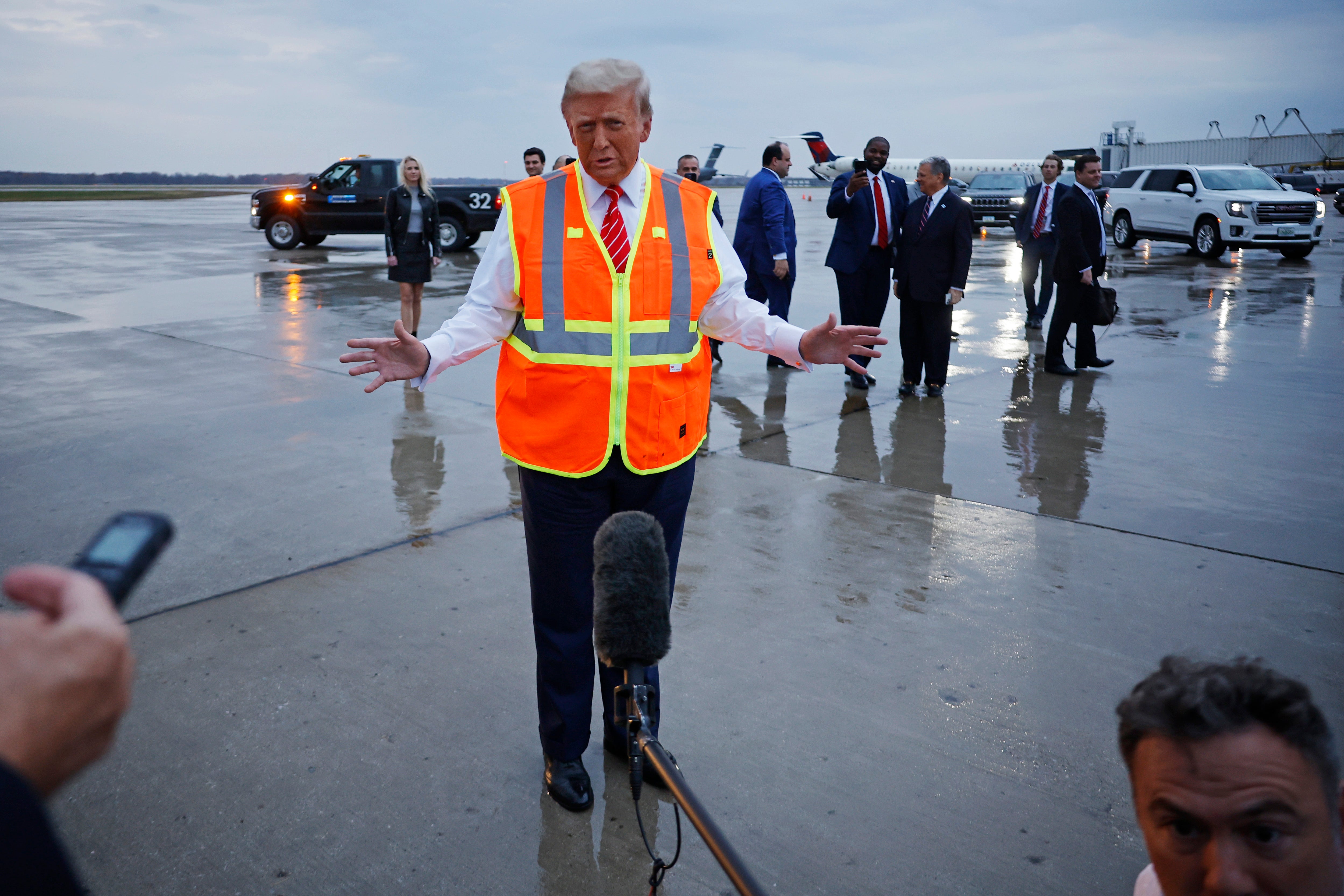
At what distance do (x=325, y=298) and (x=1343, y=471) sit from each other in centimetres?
1182

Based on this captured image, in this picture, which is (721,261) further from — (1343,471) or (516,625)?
(1343,471)

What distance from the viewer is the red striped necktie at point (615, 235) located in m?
2.68

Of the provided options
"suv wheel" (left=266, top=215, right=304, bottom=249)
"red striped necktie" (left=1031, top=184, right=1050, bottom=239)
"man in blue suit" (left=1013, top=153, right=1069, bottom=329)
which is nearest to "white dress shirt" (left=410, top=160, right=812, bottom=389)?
"man in blue suit" (left=1013, top=153, right=1069, bottom=329)

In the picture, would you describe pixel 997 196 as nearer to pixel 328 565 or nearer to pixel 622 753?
pixel 328 565

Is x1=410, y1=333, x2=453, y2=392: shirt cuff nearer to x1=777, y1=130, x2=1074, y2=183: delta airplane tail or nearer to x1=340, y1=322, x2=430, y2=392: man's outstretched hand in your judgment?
x1=340, y1=322, x2=430, y2=392: man's outstretched hand

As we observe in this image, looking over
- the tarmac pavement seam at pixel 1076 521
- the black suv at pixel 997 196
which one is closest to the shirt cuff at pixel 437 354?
the tarmac pavement seam at pixel 1076 521

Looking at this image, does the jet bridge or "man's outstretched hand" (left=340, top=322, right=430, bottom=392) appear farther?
the jet bridge

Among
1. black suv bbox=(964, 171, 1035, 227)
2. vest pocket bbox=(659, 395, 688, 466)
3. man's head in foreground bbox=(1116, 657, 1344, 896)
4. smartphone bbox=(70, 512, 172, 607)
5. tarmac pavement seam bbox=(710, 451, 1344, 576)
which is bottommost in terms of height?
tarmac pavement seam bbox=(710, 451, 1344, 576)

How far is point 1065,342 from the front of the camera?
9.66 m

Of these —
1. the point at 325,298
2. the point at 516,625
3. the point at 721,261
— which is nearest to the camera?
the point at 721,261

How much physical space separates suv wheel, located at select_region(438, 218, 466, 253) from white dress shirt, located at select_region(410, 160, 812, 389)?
18.9 meters

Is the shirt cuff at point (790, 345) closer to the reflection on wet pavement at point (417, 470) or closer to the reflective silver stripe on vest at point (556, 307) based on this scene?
the reflective silver stripe on vest at point (556, 307)

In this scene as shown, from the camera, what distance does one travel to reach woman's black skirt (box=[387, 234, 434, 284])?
9.66 meters

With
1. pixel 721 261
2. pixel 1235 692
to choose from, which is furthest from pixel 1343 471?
pixel 1235 692
